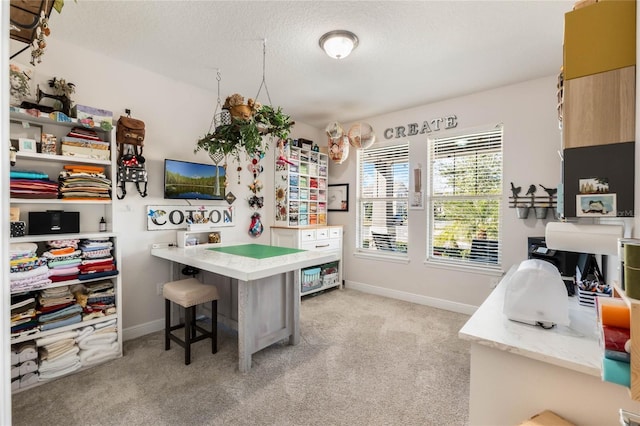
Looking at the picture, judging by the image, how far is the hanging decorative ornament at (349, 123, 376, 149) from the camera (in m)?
4.02

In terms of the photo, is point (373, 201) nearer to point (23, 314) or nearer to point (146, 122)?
point (146, 122)

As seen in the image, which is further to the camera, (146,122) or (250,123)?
(146,122)

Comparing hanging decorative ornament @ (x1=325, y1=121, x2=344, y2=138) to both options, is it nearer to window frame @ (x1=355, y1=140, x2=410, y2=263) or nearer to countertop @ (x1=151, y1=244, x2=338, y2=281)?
window frame @ (x1=355, y1=140, x2=410, y2=263)

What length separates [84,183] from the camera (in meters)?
2.38

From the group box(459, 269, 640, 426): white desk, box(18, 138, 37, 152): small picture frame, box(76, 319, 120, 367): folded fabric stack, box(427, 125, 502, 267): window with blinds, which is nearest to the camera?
box(459, 269, 640, 426): white desk

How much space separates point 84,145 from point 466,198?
4013 mm

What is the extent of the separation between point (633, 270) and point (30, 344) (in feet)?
10.9

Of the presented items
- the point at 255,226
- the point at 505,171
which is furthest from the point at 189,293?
the point at 505,171

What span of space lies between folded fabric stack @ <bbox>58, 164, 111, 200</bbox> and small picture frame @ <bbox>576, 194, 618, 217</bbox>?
3.12 m

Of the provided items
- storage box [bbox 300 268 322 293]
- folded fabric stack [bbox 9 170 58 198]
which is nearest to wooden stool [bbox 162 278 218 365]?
folded fabric stack [bbox 9 170 58 198]

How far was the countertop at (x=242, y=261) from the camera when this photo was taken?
81.7 inches

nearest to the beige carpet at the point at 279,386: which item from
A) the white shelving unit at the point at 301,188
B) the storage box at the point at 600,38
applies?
the white shelving unit at the point at 301,188

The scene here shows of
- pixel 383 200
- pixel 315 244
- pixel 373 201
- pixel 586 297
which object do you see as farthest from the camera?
pixel 373 201

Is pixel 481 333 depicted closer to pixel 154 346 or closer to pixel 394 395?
pixel 394 395
